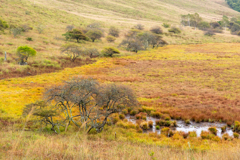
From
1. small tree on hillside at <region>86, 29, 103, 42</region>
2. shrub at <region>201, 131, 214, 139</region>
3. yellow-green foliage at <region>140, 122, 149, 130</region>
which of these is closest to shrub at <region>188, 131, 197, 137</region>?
shrub at <region>201, 131, 214, 139</region>

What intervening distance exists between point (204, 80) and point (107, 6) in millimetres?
124164

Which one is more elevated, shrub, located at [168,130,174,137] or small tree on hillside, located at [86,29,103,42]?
small tree on hillside, located at [86,29,103,42]

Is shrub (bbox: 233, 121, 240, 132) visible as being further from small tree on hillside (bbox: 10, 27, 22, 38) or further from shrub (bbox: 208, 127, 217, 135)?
small tree on hillside (bbox: 10, 27, 22, 38)

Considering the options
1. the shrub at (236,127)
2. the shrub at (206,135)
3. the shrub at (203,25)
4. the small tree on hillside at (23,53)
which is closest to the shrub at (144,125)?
the shrub at (206,135)

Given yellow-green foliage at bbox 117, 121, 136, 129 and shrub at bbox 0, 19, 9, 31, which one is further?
shrub at bbox 0, 19, 9, 31

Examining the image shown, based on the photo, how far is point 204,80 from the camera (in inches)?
949

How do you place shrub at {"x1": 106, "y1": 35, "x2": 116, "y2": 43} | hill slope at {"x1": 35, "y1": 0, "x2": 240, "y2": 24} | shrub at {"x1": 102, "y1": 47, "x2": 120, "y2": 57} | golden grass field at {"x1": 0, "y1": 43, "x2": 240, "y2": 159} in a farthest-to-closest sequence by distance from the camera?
hill slope at {"x1": 35, "y1": 0, "x2": 240, "y2": 24} < shrub at {"x1": 106, "y1": 35, "x2": 116, "y2": 43} < shrub at {"x1": 102, "y1": 47, "x2": 120, "y2": 57} < golden grass field at {"x1": 0, "y1": 43, "x2": 240, "y2": 159}

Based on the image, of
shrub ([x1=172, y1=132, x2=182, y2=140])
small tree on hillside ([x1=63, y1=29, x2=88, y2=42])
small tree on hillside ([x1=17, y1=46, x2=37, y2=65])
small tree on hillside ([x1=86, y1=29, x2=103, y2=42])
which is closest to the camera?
shrub ([x1=172, y1=132, x2=182, y2=140])

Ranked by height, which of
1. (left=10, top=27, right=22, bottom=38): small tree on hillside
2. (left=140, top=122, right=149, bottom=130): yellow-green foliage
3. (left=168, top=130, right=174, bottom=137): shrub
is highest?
(left=10, top=27, right=22, bottom=38): small tree on hillside

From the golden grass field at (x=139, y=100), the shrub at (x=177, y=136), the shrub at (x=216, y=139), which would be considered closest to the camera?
the golden grass field at (x=139, y=100)

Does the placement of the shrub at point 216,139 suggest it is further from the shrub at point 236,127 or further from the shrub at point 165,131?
the shrub at point 165,131

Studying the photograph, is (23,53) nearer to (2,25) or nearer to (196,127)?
(2,25)

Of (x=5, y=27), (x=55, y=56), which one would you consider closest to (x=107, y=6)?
(x=5, y=27)

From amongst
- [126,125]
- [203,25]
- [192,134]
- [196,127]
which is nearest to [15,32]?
[126,125]
